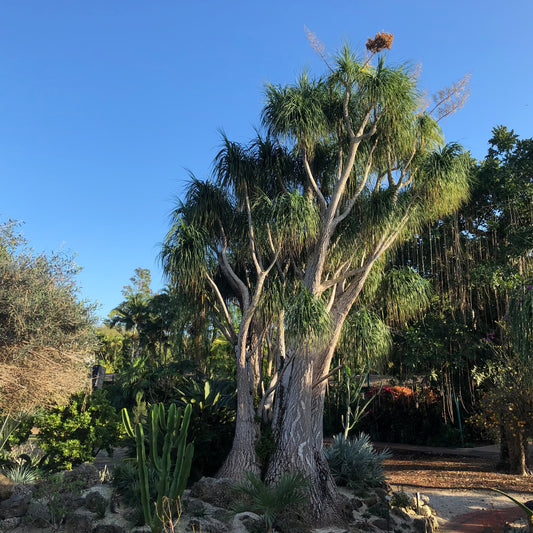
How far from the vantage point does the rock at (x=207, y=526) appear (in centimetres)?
626

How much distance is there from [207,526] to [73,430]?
334cm

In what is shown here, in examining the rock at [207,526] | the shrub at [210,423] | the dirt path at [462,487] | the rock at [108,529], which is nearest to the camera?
the rock at [108,529]

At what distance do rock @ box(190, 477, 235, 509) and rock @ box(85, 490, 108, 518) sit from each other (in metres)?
1.36

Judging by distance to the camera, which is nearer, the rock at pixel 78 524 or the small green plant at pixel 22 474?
the rock at pixel 78 524

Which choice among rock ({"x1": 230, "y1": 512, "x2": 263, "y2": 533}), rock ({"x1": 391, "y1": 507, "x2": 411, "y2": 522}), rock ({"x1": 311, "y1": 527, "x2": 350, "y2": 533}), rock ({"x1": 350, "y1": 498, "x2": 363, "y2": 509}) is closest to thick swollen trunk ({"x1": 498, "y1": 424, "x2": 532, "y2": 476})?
rock ({"x1": 391, "y1": 507, "x2": 411, "y2": 522})

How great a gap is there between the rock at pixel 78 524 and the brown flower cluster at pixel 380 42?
902cm

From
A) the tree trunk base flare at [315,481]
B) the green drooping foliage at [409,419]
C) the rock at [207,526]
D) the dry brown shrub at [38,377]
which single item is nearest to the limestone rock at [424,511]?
the tree trunk base flare at [315,481]

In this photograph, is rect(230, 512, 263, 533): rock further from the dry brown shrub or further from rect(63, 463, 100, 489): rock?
the dry brown shrub

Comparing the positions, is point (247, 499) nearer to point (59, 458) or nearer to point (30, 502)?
point (30, 502)

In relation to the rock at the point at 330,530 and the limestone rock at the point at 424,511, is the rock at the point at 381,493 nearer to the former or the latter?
the limestone rock at the point at 424,511

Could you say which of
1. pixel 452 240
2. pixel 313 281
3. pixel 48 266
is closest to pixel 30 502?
pixel 48 266

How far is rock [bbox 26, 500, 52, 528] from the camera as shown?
6156 mm

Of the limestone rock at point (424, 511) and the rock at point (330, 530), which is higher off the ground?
the limestone rock at point (424, 511)

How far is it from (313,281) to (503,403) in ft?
18.3
